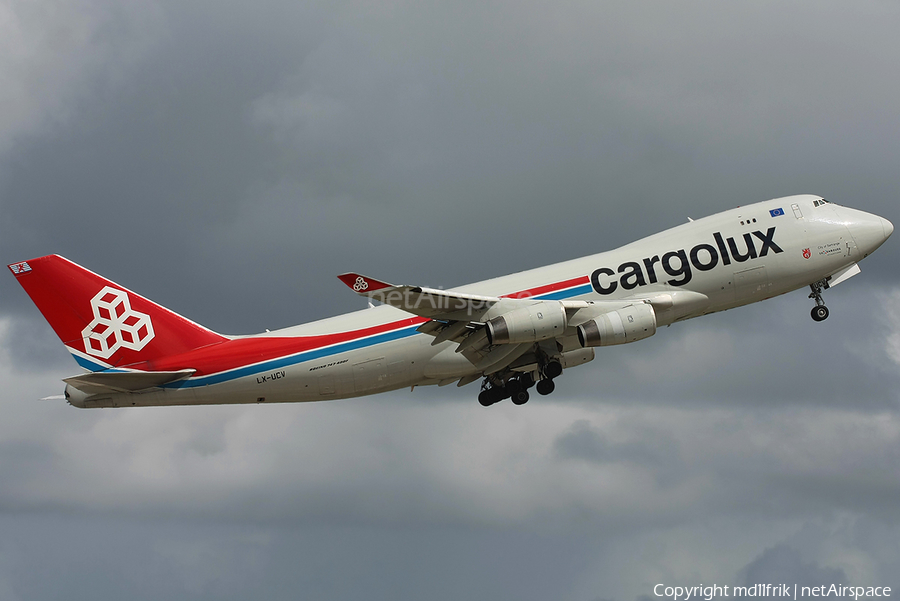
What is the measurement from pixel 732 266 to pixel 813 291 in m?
6.28

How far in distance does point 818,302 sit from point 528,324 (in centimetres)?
1815

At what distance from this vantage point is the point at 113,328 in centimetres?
4759

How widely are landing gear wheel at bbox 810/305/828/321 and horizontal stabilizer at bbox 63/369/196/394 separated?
33.1 metres

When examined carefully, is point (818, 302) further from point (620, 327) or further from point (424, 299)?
point (424, 299)

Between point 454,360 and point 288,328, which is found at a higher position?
point 288,328

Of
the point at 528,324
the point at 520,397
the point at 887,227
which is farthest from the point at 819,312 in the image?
the point at 528,324

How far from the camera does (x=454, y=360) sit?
46.8 metres

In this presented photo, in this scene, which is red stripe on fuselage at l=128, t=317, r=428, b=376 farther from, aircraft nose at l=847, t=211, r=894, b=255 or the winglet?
aircraft nose at l=847, t=211, r=894, b=255

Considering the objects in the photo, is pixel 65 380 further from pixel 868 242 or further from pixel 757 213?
pixel 868 242

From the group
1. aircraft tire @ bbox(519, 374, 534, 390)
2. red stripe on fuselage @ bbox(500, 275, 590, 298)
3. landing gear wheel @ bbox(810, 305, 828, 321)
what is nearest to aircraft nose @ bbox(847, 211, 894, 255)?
landing gear wheel @ bbox(810, 305, 828, 321)

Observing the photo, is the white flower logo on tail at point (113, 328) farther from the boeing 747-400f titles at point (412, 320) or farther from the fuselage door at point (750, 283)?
the fuselage door at point (750, 283)

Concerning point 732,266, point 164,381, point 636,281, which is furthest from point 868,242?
point 164,381

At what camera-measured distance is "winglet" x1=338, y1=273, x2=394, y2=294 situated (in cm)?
3694

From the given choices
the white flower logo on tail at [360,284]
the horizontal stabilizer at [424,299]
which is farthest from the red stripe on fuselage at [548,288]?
the white flower logo on tail at [360,284]
